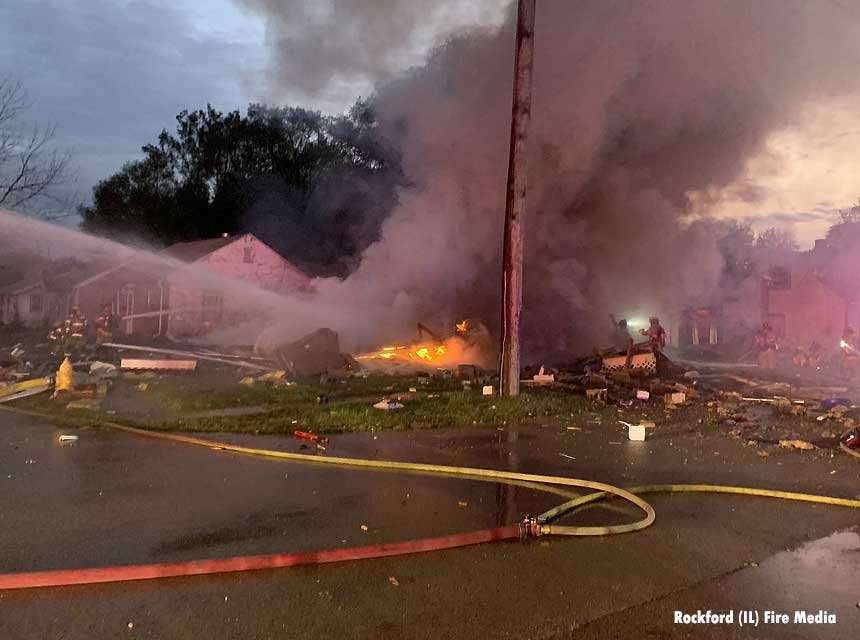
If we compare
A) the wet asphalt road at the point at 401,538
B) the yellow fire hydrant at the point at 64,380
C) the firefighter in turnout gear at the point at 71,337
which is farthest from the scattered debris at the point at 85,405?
the firefighter in turnout gear at the point at 71,337

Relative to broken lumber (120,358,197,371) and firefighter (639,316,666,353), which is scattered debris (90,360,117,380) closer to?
broken lumber (120,358,197,371)

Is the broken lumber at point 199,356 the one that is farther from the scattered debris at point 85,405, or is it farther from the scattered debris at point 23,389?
the scattered debris at point 85,405

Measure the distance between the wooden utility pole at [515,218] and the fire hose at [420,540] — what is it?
5198 mm

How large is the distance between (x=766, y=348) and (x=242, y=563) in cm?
2077

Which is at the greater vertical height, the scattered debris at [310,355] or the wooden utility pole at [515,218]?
the wooden utility pole at [515,218]

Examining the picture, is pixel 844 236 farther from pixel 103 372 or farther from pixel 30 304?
pixel 30 304

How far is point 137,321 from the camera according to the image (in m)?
25.7

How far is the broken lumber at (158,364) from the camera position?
15367mm

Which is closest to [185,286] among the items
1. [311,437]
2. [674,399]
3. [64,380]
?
[64,380]

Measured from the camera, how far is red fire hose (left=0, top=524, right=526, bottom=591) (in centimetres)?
373

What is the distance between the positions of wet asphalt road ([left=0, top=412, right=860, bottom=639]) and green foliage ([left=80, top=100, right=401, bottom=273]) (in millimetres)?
23679

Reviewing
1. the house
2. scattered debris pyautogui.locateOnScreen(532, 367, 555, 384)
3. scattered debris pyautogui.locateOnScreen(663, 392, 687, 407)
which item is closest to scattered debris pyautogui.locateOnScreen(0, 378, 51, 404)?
scattered debris pyautogui.locateOnScreen(532, 367, 555, 384)

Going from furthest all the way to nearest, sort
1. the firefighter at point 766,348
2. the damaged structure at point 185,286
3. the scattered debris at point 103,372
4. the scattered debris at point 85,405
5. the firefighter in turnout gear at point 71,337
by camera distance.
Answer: the damaged structure at point 185,286 → the firefighter at point 766,348 → the firefighter in turnout gear at point 71,337 → the scattered debris at point 103,372 → the scattered debris at point 85,405

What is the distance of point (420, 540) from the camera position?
4.51 meters
